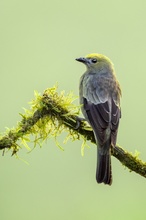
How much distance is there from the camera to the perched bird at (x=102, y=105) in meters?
6.20

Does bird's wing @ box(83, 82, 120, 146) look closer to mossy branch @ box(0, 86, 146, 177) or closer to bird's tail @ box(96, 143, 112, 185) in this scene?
bird's tail @ box(96, 143, 112, 185)

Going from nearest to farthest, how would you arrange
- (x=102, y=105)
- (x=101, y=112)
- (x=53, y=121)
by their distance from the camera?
1. (x=53, y=121)
2. (x=101, y=112)
3. (x=102, y=105)

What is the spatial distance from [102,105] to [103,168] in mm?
959

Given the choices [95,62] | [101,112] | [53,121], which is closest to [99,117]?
[101,112]

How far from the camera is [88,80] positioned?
24.5 feet

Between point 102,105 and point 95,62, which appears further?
point 95,62

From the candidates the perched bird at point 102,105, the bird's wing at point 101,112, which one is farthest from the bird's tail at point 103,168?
the bird's wing at point 101,112

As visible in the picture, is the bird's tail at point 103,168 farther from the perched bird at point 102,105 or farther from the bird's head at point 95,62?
the bird's head at point 95,62

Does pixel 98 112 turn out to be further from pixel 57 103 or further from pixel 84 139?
pixel 57 103

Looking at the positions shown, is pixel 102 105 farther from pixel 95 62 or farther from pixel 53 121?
pixel 53 121

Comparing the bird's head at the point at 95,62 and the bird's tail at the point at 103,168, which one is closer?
the bird's tail at the point at 103,168

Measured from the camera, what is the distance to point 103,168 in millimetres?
6238

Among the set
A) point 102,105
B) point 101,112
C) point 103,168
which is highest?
point 102,105

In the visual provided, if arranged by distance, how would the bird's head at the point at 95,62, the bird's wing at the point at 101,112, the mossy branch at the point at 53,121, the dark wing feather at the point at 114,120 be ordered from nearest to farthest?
the mossy branch at the point at 53,121 < the bird's wing at the point at 101,112 < the dark wing feather at the point at 114,120 < the bird's head at the point at 95,62
